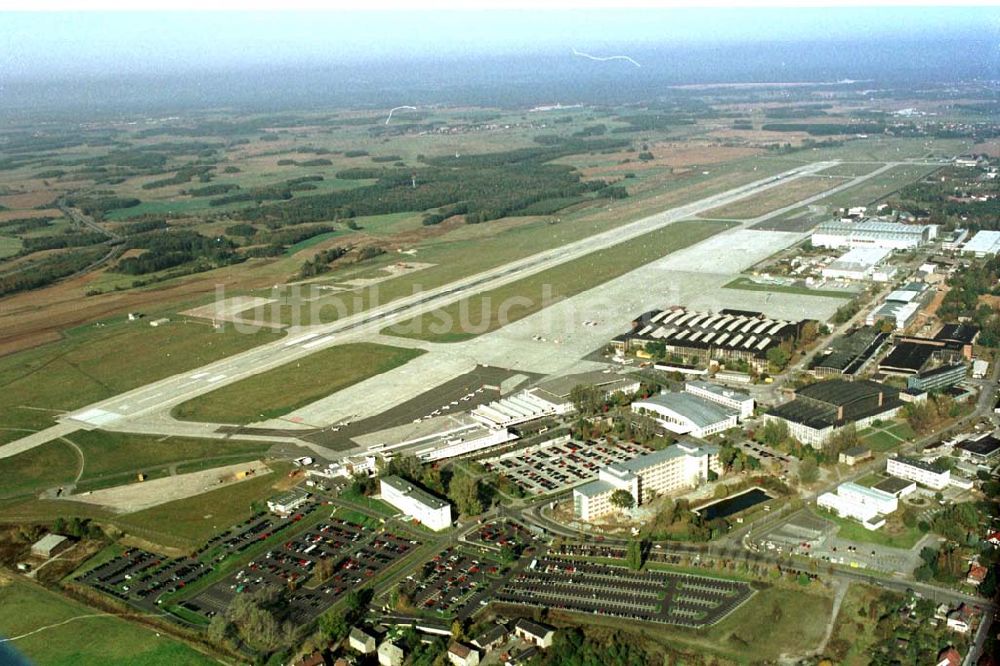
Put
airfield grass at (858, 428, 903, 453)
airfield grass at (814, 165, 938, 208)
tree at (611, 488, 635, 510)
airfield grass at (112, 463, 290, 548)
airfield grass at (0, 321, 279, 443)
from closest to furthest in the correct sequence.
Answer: tree at (611, 488, 635, 510) → airfield grass at (112, 463, 290, 548) → airfield grass at (858, 428, 903, 453) → airfield grass at (0, 321, 279, 443) → airfield grass at (814, 165, 938, 208)

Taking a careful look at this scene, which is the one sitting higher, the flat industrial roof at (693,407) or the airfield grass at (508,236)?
the airfield grass at (508,236)

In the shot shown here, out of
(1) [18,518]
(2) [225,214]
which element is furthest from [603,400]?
(2) [225,214]

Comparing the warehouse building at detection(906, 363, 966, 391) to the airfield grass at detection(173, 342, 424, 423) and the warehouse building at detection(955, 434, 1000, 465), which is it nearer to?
the warehouse building at detection(955, 434, 1000, 465)

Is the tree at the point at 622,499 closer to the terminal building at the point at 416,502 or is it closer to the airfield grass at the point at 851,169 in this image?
the terminal building at the point at 416,502

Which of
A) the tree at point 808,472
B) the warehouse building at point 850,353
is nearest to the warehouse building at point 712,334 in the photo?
the warehouse building at point 850,353

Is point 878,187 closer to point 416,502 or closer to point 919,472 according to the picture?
point 919,472

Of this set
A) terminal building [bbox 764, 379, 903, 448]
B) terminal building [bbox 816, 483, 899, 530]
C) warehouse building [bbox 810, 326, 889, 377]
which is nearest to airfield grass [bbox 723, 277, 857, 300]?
warehouse building [bbox 810, 326, 889, 377]

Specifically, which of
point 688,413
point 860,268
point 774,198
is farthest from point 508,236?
point 688,413
